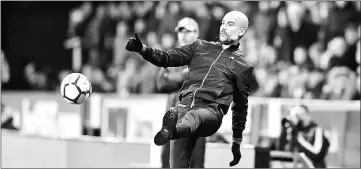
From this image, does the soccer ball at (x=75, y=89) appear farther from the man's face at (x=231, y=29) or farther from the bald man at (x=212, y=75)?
the man's face at (x=231, y=29)

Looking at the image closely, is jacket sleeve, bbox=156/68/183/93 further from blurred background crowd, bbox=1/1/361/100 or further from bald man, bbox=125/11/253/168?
blurred background crowd, bbox=1/1/361/100

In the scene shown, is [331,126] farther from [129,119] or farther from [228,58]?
[228,58]

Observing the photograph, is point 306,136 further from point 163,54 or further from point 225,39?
point 163,54

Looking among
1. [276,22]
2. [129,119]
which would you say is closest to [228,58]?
[129,119]

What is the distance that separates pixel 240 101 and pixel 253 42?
4873 millimetres

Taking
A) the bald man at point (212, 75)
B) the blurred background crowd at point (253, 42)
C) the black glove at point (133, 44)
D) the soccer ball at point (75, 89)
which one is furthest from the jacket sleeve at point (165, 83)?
the blurred background crowd at point (253, 42)

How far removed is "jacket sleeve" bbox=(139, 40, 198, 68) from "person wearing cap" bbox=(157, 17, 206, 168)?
2.58ft

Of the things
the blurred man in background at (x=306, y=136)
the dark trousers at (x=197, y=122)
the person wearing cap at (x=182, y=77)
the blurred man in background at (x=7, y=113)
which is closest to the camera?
the dark trousers at (x=197, y=122)

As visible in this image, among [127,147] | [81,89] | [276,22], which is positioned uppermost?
[276,22]

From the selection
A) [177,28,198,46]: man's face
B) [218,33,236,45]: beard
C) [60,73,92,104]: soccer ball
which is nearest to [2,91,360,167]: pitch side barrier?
[177,28,198,46]: man's face

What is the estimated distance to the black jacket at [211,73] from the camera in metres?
3.68

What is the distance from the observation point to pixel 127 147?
244 inches

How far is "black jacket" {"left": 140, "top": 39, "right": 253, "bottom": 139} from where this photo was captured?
3.68 m

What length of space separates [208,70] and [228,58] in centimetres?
15
